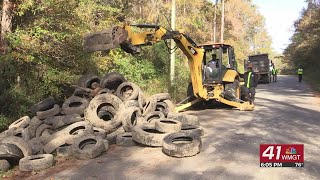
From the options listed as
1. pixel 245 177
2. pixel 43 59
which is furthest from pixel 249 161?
pixel 43 59

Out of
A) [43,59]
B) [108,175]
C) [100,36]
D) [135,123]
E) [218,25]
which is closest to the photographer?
[108,175]

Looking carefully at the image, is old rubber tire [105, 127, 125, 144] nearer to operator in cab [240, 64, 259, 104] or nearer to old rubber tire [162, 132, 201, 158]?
old rubber tire [162, 132, 201, 158]

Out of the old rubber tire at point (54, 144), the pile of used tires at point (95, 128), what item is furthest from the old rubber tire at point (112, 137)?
the old rubber tire at point (54, 144)

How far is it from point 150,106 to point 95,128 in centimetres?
235

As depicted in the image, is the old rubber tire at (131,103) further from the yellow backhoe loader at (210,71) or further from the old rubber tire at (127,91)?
the yellow backhoe loader at (210,71)

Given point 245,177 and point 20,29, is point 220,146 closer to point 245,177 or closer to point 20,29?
point 245,177

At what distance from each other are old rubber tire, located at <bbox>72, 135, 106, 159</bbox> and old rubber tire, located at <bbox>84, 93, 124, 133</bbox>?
4.49ft

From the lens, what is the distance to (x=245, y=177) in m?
5.74

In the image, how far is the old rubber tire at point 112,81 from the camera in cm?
1192

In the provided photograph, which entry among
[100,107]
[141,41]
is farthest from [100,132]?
[141,41]

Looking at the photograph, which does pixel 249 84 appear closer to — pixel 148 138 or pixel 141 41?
pixel 141 41

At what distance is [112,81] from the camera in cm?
1212

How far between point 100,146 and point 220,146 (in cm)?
279

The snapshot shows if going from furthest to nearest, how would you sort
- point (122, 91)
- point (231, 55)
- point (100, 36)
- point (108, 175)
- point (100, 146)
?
point (231, 55)
point (122, 91)
point (100, 36)
point (100, 146)
point (108, 175)
